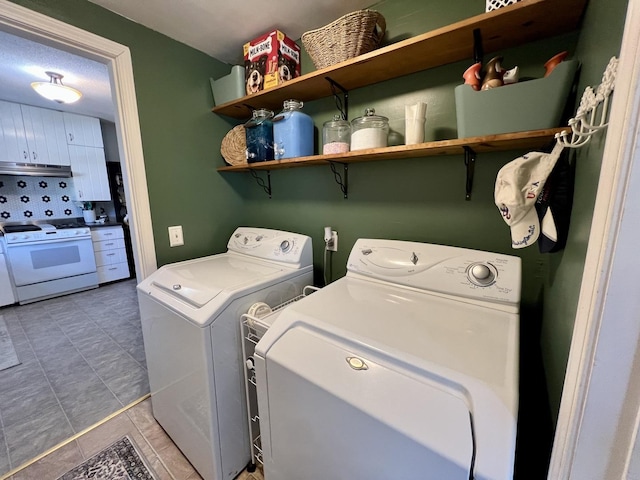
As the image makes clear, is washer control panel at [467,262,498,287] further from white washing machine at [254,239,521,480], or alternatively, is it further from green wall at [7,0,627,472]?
green wall at [7,0,627,472]

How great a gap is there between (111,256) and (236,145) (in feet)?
11.5

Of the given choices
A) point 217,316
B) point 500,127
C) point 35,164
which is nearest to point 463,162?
point 500,127

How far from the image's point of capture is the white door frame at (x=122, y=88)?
1.14 m

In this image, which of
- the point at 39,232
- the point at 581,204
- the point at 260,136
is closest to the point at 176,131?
the point at 260,136

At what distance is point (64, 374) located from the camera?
2020mm

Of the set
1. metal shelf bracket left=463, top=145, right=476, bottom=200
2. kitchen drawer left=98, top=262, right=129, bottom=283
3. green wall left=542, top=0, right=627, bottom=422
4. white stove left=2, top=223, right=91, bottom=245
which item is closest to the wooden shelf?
metal shelf bracket left=463, top=145, right=476, bottom=200

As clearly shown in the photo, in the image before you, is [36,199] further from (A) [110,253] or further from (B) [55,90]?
(B) [55,90]

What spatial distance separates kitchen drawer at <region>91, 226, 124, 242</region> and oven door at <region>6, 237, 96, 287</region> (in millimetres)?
104

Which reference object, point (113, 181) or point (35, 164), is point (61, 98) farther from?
point (113, 181)

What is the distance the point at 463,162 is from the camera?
117 cm

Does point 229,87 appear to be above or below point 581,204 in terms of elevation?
above

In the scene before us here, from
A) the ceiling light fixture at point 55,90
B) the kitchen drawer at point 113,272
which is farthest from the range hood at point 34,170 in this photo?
the ceiling light fixture at point 55,90

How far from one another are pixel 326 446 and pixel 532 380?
910 mm

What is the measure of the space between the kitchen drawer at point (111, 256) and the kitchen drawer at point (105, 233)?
0.65 feet
